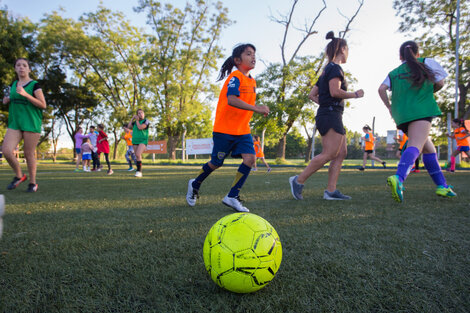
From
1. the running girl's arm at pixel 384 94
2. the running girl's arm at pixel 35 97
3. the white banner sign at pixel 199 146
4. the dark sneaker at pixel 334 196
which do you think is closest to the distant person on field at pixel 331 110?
the dark sneaker at pixel 334 196

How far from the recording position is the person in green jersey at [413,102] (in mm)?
3268

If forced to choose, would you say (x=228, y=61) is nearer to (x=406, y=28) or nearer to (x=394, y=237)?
(x=394, y=237)

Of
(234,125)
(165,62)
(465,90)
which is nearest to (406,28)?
(465,90)

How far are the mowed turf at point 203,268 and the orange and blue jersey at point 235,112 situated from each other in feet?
3.48

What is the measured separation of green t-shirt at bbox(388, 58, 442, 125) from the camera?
10.9ft

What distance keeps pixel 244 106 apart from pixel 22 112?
396 centimetres

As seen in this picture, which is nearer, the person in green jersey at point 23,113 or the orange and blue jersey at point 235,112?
the orange and blue jersey at point 235,112

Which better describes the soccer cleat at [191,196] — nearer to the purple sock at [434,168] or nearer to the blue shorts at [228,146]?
the blue shorts at [228,146]

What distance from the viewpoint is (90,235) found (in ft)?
7.10

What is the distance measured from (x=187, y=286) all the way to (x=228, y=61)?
295cm

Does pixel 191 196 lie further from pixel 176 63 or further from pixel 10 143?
pixel 176 63

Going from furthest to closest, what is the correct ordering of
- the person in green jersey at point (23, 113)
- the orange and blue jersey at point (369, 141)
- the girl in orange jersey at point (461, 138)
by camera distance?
the orange and blue jersey at point (369, 141) → the girl in orange jersey at point (461, 138) → the person in green jersey at point (23, 113)


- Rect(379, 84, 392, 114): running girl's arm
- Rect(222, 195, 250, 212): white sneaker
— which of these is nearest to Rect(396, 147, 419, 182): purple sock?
Rect(379, 84, 392, 114): running girl's arm

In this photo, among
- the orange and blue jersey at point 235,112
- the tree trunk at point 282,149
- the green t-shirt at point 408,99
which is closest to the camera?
the orange and blue jersey at point 235,112
